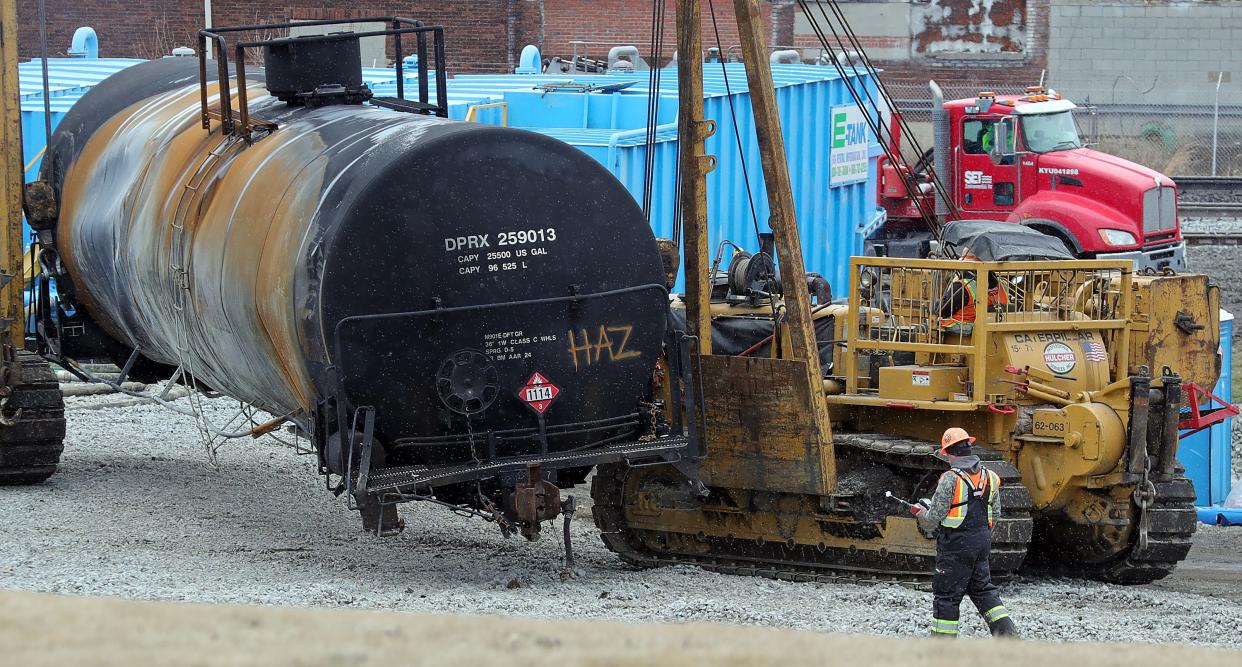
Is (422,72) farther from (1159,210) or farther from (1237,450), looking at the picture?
(1159,210)

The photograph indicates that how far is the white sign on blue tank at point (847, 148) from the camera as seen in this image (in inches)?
872

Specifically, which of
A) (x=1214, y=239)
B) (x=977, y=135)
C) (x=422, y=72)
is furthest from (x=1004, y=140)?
(x=422, y=72)

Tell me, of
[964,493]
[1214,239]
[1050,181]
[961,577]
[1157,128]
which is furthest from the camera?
[1157,128]

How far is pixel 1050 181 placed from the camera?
854 inches

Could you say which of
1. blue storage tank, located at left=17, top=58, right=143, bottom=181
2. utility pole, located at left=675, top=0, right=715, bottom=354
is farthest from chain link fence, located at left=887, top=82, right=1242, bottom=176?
utility pole, located at left=675, top=0, right=715, bottom=354

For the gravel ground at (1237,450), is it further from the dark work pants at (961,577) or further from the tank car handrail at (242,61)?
the tank car handrail at (242,61)

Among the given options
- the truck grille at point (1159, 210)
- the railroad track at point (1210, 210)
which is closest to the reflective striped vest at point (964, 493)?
the truck grille at point (1159, 210)

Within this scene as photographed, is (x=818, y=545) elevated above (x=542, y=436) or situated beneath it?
situated beneath

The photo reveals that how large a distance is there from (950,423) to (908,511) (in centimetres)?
70

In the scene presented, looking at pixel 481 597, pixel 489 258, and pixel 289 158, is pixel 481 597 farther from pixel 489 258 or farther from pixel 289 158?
pixel 289 158

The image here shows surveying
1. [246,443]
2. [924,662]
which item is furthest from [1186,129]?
[924,662]

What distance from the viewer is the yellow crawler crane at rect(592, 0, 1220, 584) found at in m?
9.85

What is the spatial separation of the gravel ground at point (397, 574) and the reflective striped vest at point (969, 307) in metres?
1.63

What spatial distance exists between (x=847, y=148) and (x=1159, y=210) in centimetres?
413
